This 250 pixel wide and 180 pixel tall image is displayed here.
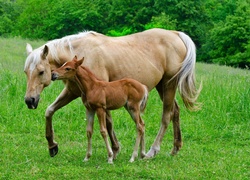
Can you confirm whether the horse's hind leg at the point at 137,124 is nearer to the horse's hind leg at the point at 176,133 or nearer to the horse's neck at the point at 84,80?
the horse's neck at the point at 84,80

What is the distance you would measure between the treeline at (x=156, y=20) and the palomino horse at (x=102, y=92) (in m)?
42.3

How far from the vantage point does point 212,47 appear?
5347 cm

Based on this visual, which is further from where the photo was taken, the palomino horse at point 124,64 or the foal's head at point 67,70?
the palomino horse at point 124,64

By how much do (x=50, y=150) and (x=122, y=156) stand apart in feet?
3.26

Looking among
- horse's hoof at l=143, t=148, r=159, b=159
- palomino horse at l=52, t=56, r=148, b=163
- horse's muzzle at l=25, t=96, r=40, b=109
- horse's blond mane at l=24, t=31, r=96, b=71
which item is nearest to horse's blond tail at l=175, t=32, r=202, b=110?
horse's hoof at l=143, t=148, r=159, b=159

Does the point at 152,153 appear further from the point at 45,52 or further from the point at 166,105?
the point at 45,52

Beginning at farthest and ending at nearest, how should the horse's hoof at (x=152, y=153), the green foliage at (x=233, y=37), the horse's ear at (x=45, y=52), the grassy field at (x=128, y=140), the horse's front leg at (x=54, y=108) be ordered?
the green foliage at (x=233, y=37), the horse's hoof at (x=152, y=153), the horse's front leg at (x=54, y=108), the horse's ear at (x=45, y=52), the grassy field at (x=128, y=140)

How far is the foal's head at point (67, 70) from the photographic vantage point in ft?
17.8

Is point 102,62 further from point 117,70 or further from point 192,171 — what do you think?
point 192,171

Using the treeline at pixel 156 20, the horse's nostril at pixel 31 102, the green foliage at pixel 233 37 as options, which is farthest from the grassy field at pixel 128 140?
the green foliage at pixel 233 37

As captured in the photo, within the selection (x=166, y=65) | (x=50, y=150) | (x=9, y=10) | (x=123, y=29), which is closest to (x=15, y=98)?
(x=50, y=150)

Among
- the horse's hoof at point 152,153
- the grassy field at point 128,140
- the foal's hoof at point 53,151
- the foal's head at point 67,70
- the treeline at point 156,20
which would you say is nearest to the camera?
the foal's head at point 67,70

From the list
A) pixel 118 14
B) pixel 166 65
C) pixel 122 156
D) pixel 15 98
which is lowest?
pixel 118 14

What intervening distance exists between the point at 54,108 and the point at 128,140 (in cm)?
184
